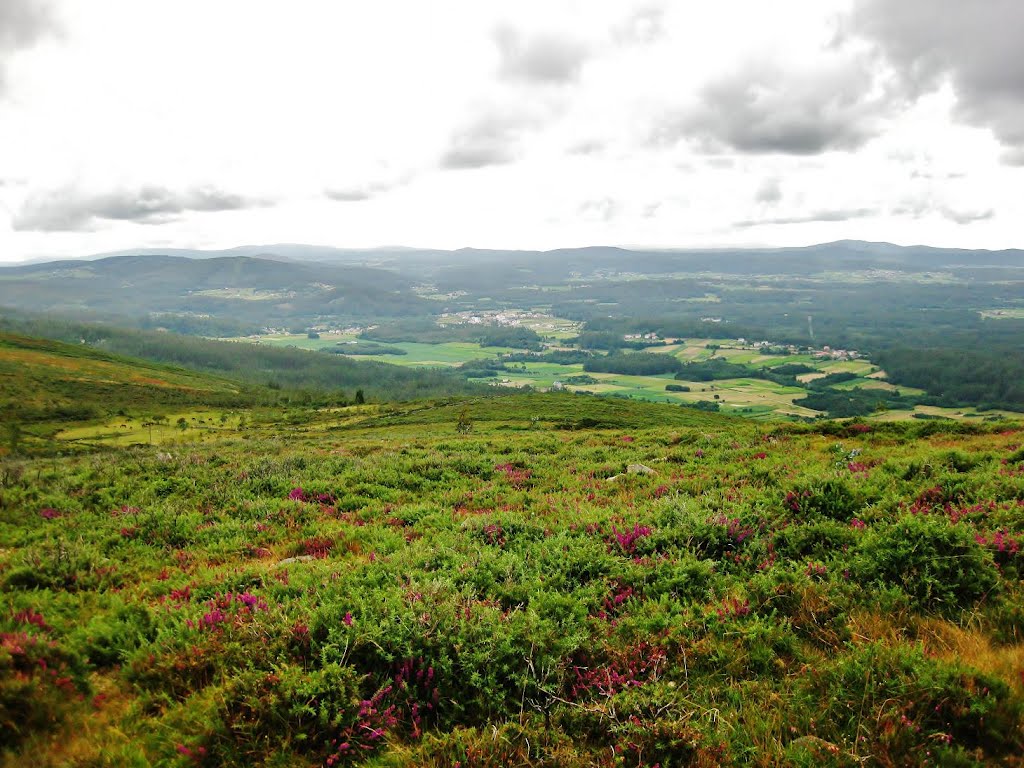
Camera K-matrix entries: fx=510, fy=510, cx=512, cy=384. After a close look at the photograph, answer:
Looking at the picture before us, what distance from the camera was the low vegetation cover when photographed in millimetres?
4762

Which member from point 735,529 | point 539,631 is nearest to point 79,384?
point 539,631

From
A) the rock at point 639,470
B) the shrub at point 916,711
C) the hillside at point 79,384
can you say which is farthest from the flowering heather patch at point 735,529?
the hillside at point 79,384

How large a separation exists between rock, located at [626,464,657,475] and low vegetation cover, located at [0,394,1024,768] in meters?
3.70

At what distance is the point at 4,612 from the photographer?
6.74 m

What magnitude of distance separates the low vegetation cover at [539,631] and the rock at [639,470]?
12.1ft

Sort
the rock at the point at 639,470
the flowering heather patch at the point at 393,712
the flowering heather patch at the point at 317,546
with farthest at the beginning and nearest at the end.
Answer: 1. the rock at the point at 639,470
2. the flowering heather patch at the point at 317,546
3. the flowering heather patch at the point at 393,712

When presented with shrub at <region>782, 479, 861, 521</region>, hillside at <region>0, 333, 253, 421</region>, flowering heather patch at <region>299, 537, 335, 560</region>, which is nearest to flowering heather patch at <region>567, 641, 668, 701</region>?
shrub at <region>782, 479, 861, 521</region>

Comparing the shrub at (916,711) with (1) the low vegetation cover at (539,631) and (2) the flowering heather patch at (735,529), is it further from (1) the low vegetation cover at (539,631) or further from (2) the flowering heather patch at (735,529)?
(2) the flowering heather patch at (735,529)

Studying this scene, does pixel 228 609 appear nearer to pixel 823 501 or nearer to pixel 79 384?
pixel 823 501

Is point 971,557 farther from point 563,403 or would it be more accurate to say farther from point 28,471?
point 563,403

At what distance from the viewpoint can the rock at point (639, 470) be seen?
16.0 metres

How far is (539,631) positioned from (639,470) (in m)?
10.8

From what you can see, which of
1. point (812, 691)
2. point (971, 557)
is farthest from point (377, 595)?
point (971, 557)

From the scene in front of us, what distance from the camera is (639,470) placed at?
16438 mm
